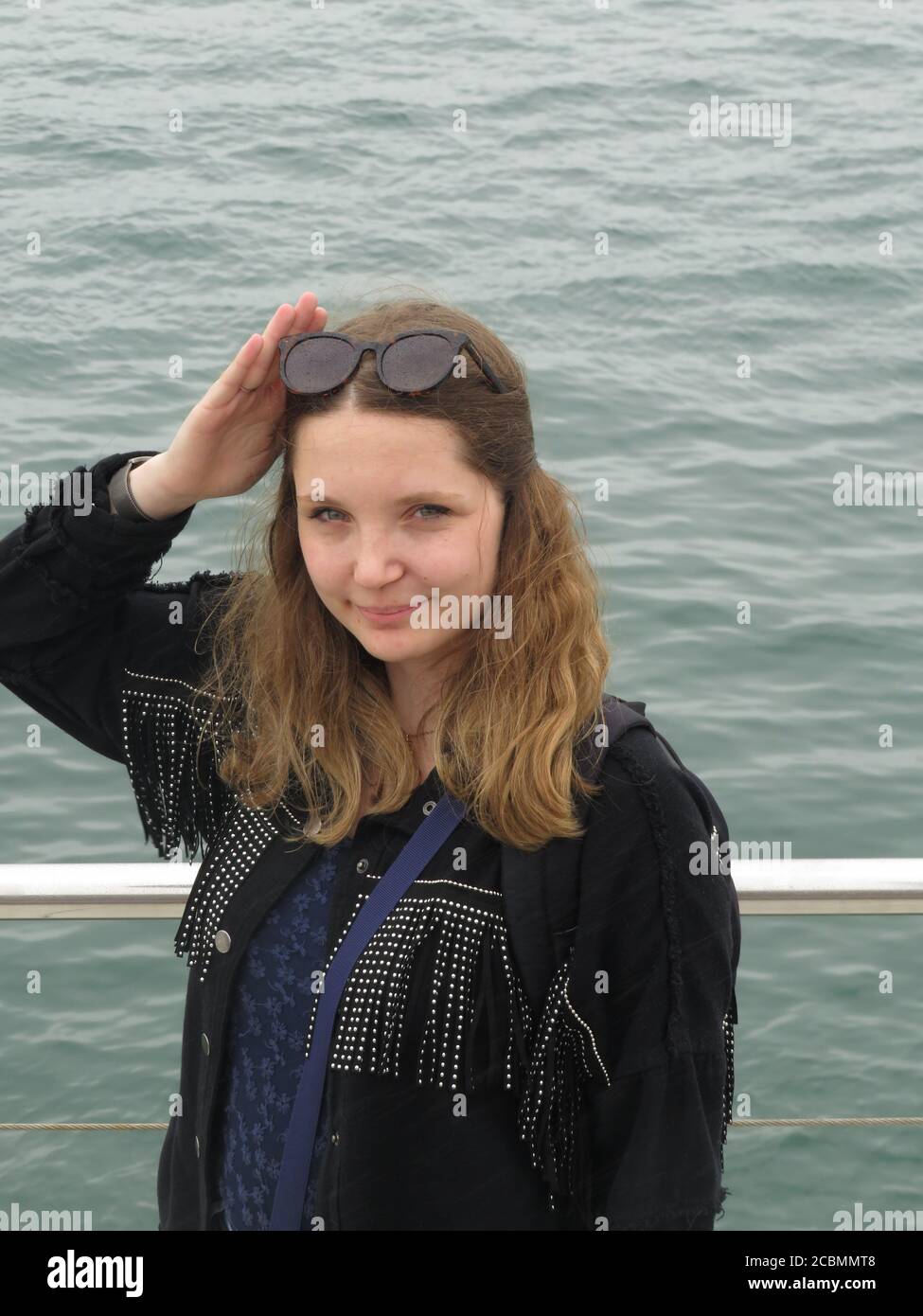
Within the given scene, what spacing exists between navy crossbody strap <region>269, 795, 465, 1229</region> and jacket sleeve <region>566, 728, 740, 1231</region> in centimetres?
19

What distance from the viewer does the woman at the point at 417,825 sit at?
1.80 meters

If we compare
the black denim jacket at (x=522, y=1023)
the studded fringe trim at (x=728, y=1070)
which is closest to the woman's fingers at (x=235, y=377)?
the black denim jacket at (x=522, y=1023)

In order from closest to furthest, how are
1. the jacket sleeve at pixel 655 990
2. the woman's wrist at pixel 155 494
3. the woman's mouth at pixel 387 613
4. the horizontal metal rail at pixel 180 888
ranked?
the jacket sleeve at pixel 655 990, the woman's mouth at pixel 387 613, the woman's wrist at pixel 155 494, the horizontal metal rail at pixel 180 888

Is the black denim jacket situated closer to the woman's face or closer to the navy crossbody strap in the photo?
the navy crossbody strap

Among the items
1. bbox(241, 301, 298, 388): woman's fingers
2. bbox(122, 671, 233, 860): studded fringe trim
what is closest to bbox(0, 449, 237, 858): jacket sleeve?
bbox(122, 671, 233, 860): studded fringe trim

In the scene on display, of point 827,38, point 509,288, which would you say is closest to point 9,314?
point 509,288

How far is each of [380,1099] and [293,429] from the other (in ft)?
2.44

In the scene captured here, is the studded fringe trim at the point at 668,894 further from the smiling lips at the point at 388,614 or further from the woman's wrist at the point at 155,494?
the woman's wrist at the point at 155,494

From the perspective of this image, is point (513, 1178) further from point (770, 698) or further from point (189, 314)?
point (189, 314)

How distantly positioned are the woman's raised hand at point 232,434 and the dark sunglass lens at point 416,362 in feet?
0.50

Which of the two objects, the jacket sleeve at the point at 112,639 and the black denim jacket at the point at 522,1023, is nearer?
the black denim jacket at the point at 522,1023

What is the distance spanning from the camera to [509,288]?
10328 mm

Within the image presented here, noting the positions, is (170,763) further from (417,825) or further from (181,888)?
(417,825)

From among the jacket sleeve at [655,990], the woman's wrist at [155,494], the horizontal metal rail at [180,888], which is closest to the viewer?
the jacket sleeve at [655,990]
